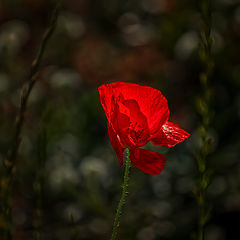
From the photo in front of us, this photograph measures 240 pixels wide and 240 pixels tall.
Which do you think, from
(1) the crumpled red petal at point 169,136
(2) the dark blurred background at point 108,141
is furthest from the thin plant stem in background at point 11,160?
(2) the dark blurred background at point 108,141

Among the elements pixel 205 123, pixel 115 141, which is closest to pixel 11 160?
pixel 115 141

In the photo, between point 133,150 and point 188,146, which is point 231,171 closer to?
point 188,146

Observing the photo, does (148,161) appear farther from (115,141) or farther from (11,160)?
(11,160)

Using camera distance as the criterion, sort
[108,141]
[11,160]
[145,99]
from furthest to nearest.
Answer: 1. [108,141]
2. [145,99]
3. [11,160]

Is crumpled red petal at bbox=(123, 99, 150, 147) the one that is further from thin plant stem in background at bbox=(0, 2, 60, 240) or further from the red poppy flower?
thin plant stem in background at bbox=(0, 2, 60, 240)

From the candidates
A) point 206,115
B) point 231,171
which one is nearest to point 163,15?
point 231,171

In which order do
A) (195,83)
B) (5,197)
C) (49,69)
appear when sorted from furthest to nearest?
1. (49,69)
2. (195,83)
3. (5,197)
